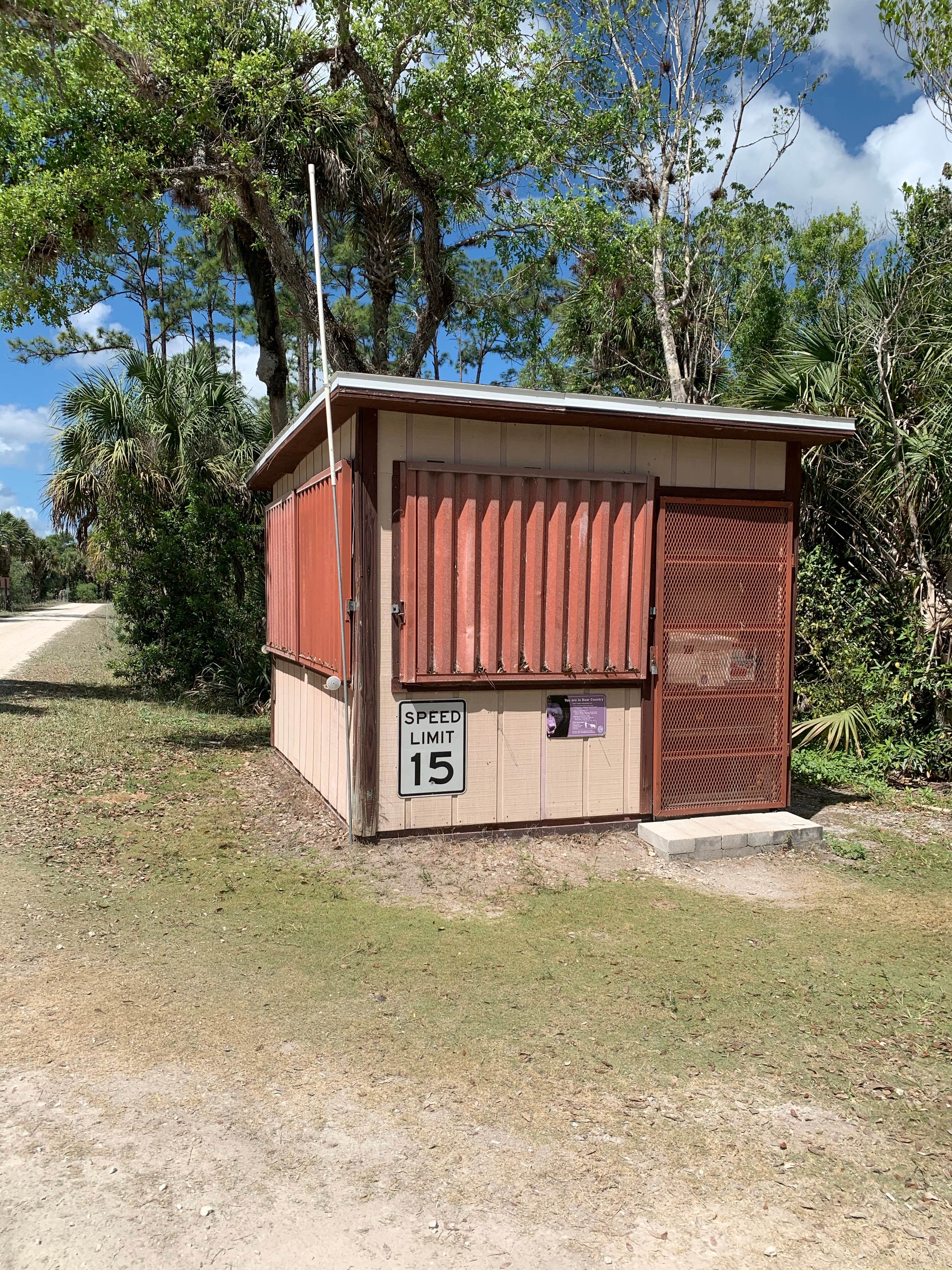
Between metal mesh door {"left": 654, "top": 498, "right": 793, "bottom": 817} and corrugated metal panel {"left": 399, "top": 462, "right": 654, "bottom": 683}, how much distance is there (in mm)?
A: 283

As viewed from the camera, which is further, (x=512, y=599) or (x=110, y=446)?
(x=110, y=446)

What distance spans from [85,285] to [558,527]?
30.9ft

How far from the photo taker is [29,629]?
28766mm

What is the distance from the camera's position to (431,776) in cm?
624

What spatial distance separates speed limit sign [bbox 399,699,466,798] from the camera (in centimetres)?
618

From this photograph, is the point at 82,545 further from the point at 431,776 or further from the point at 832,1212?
the point at 832,1212

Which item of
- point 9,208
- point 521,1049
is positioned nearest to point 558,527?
point 521,1049

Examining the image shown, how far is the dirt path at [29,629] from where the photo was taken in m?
18.9

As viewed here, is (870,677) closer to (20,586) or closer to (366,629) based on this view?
(366,629)

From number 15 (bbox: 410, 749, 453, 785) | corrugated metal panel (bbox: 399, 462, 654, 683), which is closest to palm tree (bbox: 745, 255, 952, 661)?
corrugated metal panel (bbox: 399, 462, 654, 683)

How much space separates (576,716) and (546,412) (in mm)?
2167

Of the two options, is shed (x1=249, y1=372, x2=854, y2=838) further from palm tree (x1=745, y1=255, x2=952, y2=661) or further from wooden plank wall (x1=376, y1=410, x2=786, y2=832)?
palm tree (x1=745, y1=255, x2=952, y2=661)

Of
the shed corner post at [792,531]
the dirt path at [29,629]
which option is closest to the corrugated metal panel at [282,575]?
the shed corner post at [792,531]

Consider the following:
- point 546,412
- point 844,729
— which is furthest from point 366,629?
point 844,729
